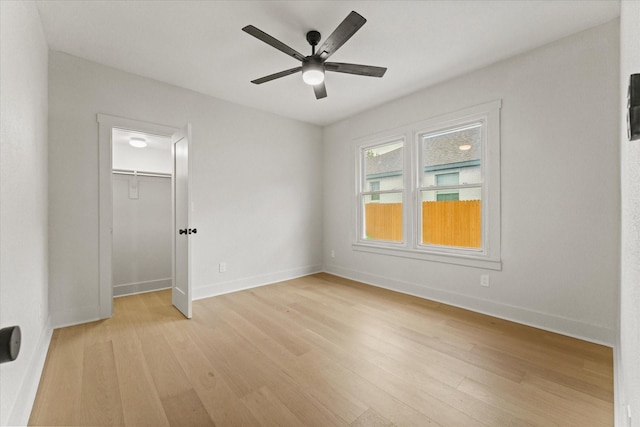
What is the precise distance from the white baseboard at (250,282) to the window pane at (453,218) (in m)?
2.08

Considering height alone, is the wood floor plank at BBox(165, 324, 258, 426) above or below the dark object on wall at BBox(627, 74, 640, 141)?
below

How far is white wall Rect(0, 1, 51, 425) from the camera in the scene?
48.7 inches

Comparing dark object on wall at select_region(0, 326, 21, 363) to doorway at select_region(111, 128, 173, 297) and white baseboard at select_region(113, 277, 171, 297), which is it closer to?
doorway at select_region(111, 128, 173, 297)

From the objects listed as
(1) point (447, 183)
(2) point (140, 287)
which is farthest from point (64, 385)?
(1) point (447, 183)

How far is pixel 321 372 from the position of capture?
73.7 inches

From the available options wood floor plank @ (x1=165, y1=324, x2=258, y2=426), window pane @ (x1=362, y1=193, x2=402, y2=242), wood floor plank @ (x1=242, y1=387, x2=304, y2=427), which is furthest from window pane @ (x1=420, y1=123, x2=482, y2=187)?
wood floor plank @ (x1=165, y1=324, x2=258, y2=426)

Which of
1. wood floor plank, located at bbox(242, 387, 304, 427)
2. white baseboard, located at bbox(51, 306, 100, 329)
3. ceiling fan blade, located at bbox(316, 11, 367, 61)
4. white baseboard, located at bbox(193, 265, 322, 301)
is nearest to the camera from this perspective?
wood floor plank, located at bbox(242, 387, 304, 427)

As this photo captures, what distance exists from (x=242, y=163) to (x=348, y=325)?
2.65 metres

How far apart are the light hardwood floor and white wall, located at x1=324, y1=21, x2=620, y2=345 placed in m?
0.27

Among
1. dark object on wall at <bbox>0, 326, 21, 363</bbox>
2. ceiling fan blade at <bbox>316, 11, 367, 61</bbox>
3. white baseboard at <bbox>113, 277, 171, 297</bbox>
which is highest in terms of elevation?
ceiling fan blade at <bbox>316, 11, 367, 61</bbox>

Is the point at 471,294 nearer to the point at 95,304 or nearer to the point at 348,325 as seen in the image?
the point at 348,325

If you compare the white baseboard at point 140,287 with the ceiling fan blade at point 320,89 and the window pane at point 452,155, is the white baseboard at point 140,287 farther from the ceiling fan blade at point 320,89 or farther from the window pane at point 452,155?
the window pane at point 452,155

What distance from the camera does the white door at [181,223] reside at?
2.89m

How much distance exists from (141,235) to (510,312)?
188 inches
